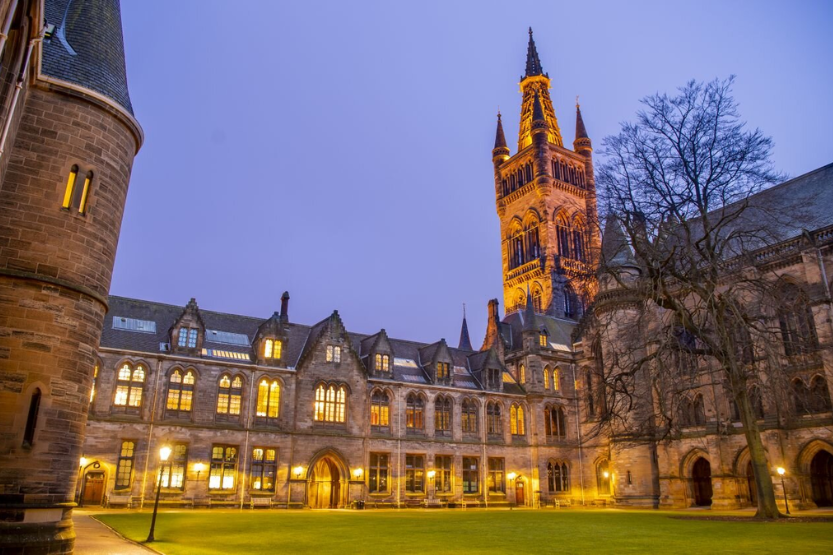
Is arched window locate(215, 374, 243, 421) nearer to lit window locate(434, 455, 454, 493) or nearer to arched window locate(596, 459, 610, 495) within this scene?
lit window locate(434, 455, 454, 493)

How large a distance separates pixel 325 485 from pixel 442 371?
41.0 feet

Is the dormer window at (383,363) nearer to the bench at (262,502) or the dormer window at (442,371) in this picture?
the dormer window at (442,371)

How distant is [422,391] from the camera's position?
4678 cm

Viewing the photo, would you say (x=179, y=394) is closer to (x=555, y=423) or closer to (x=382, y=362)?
(x=382, y=362)

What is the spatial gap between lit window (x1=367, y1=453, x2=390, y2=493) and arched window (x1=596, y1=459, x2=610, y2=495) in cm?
1761

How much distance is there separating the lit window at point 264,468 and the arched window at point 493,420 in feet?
58.2

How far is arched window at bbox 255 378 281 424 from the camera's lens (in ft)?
131

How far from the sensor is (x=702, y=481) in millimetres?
39781

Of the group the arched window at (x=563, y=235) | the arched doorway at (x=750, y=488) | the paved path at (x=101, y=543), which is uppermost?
the arched window at (x=563, y=235)

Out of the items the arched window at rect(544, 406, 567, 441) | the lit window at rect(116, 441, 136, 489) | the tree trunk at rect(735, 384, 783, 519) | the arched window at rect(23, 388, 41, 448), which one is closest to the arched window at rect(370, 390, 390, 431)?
the arched window at rect(544, 406, 567, 441)

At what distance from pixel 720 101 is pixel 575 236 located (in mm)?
60364

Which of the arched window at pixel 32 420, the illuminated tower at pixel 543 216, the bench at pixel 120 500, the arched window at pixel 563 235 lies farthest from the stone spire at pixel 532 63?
the arched window at pixel 32 420

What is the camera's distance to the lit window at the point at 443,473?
149ft

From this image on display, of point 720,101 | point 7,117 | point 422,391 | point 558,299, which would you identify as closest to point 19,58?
point 7,117
